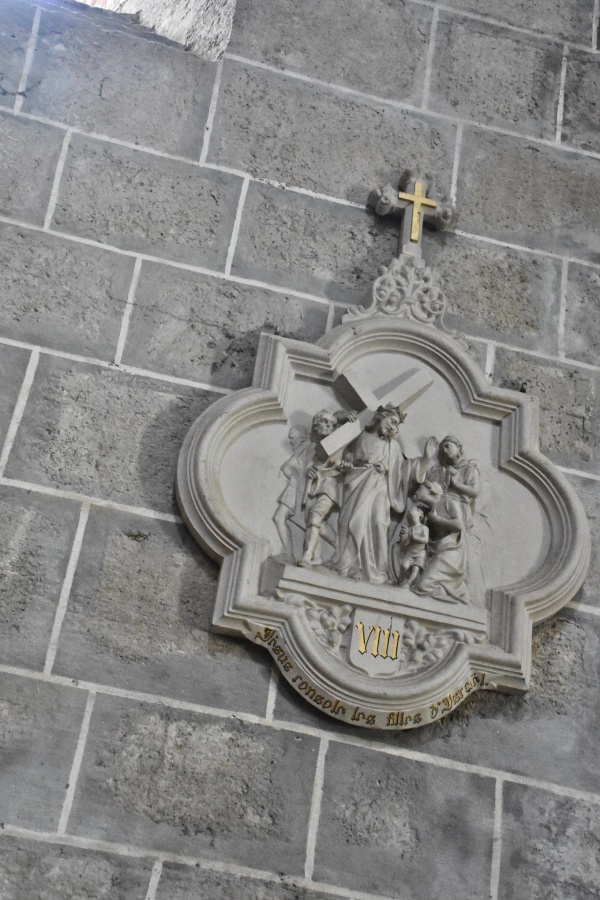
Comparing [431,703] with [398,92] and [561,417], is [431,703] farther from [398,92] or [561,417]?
[398,92]

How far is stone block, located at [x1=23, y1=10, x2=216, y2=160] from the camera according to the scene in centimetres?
494

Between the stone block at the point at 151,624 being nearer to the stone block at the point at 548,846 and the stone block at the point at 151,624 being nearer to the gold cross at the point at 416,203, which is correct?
the stone block at the point at 548,846

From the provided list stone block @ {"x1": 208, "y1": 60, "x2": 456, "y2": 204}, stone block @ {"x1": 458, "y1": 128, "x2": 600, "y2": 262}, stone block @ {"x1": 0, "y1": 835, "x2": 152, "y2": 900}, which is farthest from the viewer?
stone block @ {"x1": 458, "y1": 128, "x2": 600, "y2": 262}

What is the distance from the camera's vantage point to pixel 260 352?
454cm

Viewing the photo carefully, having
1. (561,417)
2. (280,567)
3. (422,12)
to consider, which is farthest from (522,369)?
(422,12)

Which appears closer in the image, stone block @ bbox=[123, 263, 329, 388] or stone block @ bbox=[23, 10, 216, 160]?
stone block @ bbox=[123, 263, 329, 388]

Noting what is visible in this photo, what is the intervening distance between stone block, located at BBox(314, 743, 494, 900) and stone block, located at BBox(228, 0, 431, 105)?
282 centimetres

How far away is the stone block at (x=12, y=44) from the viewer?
16.1 feet

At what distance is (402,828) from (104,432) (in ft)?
5.30

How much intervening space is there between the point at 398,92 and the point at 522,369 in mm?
1359

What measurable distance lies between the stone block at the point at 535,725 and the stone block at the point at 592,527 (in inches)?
7.1

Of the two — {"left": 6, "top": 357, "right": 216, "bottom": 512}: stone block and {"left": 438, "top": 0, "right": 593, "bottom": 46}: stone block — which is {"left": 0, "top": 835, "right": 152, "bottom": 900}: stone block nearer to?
{"left": 6, "top": 357, "right": 216, "bottom": 512}: stone block

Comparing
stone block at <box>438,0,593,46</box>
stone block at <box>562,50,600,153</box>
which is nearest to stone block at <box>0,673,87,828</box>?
stone block at <box>562,50,600,153</box>

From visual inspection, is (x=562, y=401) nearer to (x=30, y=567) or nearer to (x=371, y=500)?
(x=371, y=500)
